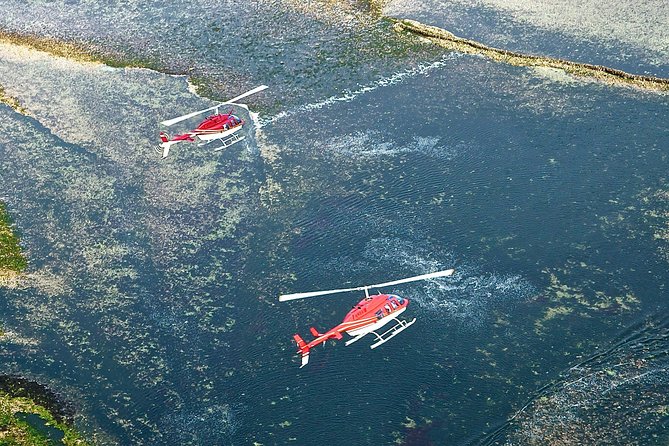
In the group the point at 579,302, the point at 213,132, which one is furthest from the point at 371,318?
the point at 213,132

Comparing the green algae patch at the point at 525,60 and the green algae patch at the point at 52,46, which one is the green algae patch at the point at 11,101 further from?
the green algae patch at the point at 525,60

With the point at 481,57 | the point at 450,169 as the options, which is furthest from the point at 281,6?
the point at 450,169

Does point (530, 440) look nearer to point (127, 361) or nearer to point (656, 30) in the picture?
point (127, 361)

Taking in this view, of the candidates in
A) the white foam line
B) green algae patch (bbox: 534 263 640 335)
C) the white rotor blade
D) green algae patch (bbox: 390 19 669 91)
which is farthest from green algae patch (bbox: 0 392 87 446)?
green algae patch (bbox: 390 19 669 91)

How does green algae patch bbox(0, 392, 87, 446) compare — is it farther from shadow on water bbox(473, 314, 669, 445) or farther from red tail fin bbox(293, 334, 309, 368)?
shadow on water bbox(473, 314, 669, 445)

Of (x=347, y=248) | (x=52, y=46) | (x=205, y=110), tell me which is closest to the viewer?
(x=347, y=248)

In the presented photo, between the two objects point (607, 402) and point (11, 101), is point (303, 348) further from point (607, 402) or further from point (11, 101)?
point (11, 101)
